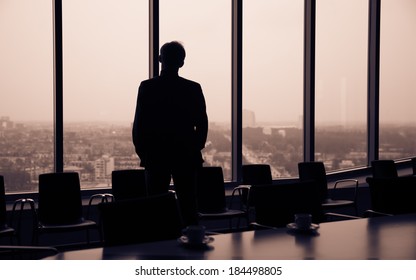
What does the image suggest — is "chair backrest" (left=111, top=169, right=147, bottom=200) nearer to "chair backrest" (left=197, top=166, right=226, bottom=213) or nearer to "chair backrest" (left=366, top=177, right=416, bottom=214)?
"chair backrest" (left=197, top=166, right=226, bottom=213)

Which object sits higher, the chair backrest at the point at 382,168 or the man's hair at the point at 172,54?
the man's hair at the point at 172,54

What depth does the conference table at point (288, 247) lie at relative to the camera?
1913mm

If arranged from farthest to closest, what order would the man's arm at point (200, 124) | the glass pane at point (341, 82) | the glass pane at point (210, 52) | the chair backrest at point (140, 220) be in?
1. the glass pane at point (341, 82)
2. the glass pane at point (210, 52)
3. the man's arm at point (200, 124)
4. the chair backrest at point (140, 220)

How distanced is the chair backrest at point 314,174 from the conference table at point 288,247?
9.59 ft

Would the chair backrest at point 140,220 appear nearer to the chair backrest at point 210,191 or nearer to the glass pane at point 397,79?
the chair backrest at point 210,191

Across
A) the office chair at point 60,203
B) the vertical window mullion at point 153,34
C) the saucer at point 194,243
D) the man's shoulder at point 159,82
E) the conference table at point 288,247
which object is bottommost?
the office chair at point 60,203

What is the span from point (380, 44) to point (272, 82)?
75.7 inches

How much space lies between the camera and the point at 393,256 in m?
1.95

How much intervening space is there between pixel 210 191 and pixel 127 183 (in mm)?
747

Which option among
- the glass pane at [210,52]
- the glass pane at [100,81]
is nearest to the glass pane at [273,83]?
the glass pane at [210,52]

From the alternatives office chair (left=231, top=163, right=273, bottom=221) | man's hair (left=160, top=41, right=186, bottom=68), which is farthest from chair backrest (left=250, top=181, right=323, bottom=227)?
office chair (left=231, top=163, right=273, bottom=221)

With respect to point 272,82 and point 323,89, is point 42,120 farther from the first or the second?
point 323,89

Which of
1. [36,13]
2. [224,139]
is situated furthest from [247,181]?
[36,13]

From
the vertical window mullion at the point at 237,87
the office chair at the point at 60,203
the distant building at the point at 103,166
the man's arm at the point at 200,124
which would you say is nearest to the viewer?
the man's arm at the point at 200,124
